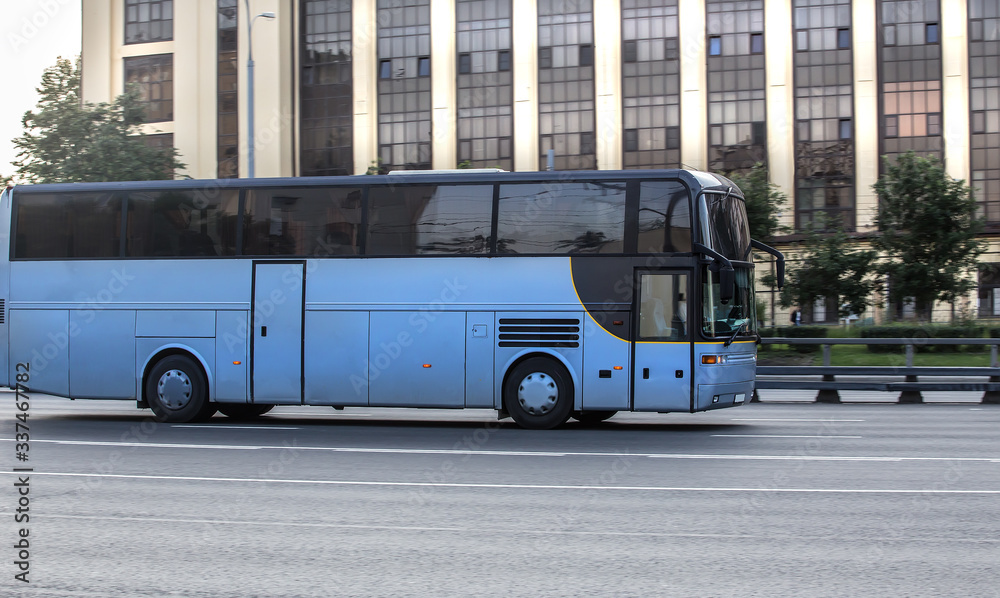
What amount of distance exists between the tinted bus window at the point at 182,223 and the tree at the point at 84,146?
904 inches

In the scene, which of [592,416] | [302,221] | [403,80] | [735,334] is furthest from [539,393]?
[403,80]

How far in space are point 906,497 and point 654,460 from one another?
9.36 feet

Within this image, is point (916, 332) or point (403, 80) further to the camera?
point (403, 80)

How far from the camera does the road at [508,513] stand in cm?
536

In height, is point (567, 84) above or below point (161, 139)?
above

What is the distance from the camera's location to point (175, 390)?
14234mm

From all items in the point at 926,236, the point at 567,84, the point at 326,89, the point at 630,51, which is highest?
the point at 630,51

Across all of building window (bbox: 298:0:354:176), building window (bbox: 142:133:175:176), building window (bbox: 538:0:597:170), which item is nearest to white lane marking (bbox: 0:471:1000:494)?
building window (bbox: 538:0:597:170)

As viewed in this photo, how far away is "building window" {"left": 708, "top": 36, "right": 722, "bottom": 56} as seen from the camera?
47.6m

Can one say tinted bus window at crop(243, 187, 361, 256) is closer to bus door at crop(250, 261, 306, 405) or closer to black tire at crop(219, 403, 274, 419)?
bus door at crop(250, 261, 306, 405)

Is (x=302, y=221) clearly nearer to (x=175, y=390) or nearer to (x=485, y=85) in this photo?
(x=175, y=390)

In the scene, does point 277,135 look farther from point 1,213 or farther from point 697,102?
point 1,213

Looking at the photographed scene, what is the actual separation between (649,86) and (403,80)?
1210 cm

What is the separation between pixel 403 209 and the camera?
13.6 m
